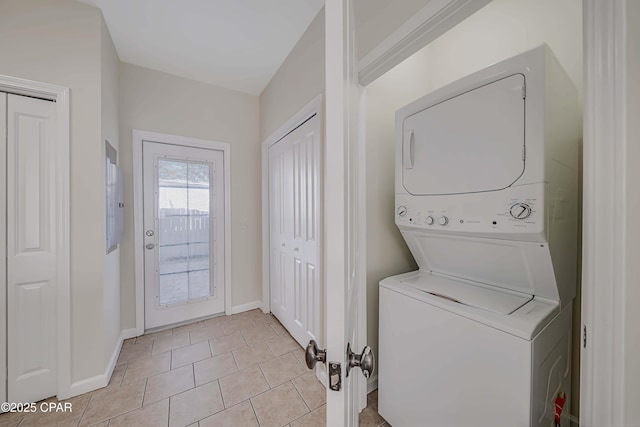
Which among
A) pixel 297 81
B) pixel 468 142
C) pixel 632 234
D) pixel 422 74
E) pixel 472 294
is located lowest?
pixel 472 294

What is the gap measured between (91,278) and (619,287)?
254 cm

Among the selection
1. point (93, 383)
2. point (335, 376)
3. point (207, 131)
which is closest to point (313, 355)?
point (335, 376)

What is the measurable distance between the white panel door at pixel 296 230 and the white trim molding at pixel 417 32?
2.03 ft

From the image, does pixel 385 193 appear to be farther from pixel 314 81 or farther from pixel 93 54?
pixel 93 54

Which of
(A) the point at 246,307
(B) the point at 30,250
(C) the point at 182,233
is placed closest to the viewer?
(B) the point at 30,250

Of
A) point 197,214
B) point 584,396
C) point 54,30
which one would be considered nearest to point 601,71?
point 584,396

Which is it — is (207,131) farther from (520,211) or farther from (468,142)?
(520,211)

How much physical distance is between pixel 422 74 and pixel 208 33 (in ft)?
5.71

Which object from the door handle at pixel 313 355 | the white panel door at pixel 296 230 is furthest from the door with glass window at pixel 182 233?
the door handle at pixel 313 355

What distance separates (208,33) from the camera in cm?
192

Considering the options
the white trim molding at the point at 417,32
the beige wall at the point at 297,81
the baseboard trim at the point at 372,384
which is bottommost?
the baseboard trim at the point at 372,384

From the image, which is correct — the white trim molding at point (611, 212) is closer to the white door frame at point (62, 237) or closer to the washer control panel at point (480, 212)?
the washer control panel at point (480, 212)

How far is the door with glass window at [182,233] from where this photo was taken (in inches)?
96.0

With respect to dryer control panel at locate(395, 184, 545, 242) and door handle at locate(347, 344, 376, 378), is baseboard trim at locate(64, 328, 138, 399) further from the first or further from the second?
dryer control panel at locate(395, 184, 545, 242)
